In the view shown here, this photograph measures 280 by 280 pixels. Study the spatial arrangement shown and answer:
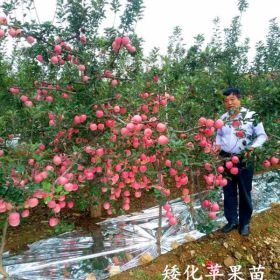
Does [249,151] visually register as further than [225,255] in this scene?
No

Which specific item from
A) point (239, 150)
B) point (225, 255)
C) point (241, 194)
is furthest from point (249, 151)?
point (225, 255)

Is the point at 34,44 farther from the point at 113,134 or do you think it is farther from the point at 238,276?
the point at 238,276

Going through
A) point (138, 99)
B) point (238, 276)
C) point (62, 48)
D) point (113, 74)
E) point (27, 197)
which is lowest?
point (238, 276)

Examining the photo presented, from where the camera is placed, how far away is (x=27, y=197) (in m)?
2.03

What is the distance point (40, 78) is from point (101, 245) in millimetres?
1937

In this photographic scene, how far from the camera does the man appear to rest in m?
3.13

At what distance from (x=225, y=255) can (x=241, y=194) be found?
2.21ft

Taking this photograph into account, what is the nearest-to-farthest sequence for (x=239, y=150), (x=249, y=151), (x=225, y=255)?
(x=249, y=151) < (x=239, y=150) < (x=225, y=255)

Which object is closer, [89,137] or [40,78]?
[89,137]

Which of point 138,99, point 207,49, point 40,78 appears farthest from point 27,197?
point 207,49

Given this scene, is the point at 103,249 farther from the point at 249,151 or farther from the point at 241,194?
the point at 249,151

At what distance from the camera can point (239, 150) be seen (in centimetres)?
354

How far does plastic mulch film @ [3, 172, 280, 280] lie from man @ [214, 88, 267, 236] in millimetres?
334

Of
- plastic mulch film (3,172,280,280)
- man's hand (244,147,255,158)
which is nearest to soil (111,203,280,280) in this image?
plastic mulch film (3,172,280,280)
